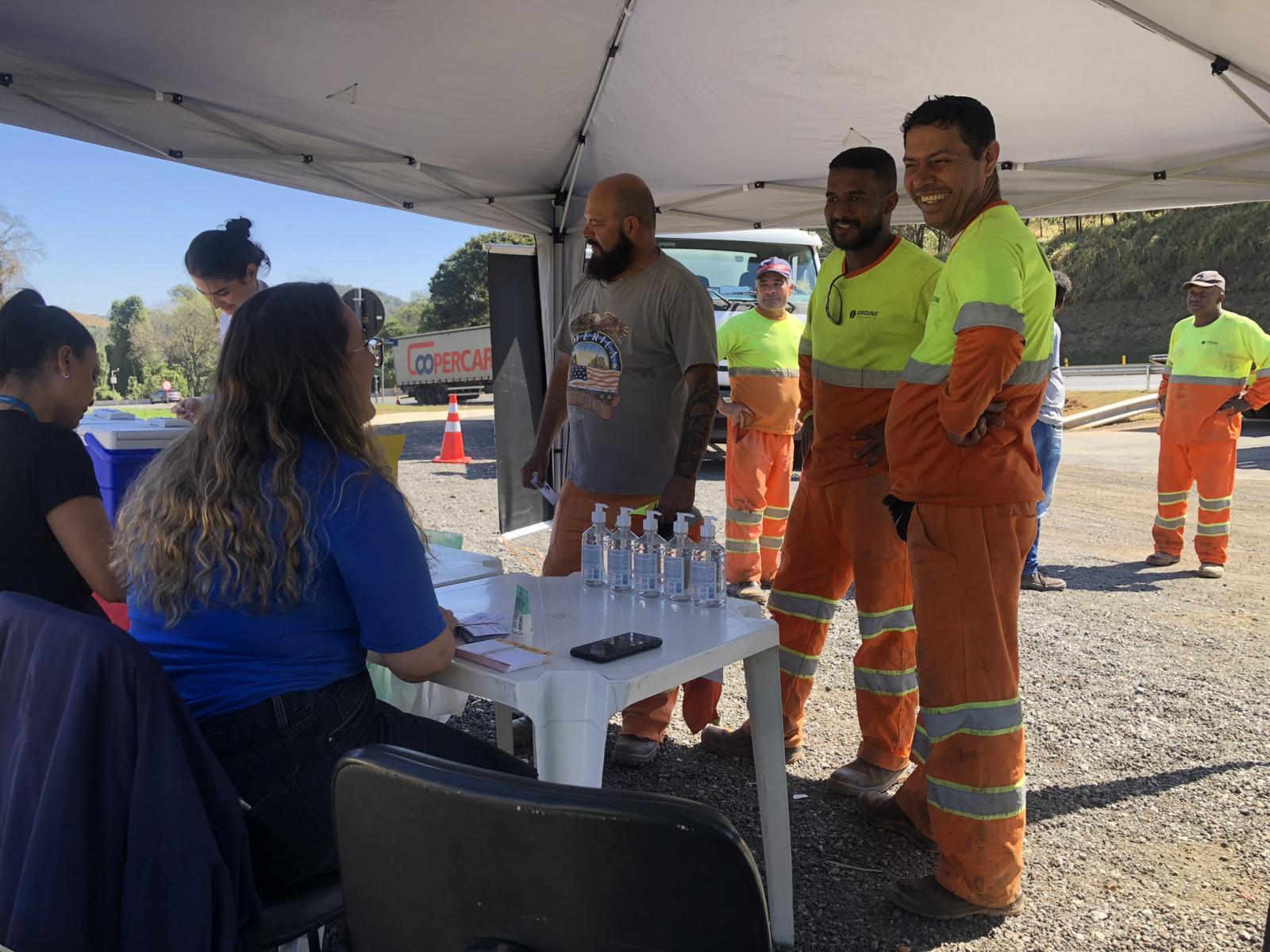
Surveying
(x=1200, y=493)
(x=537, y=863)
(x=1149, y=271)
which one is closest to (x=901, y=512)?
(x=537, y=863)

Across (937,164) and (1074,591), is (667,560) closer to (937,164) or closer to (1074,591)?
(937,164)

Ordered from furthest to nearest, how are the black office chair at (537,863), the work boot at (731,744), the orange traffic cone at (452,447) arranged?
the orange traffic cone at (452,447), the work boot at (731,744), the black office chair at (537,863)

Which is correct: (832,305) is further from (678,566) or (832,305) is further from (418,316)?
(418,316)

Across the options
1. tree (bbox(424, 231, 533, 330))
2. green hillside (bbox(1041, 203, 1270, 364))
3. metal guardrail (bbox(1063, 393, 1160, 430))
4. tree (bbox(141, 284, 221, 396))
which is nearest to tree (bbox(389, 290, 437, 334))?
tree (bbox(424, 231, 533, 330))

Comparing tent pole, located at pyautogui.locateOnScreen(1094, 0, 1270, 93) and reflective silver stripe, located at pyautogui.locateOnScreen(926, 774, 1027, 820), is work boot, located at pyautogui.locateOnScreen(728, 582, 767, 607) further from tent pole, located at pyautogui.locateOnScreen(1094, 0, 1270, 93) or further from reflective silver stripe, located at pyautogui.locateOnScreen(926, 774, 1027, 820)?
tent pole, located at pyautogui.locateOnScreen(1094, 0, 1270, 93)

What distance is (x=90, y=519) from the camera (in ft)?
7.08

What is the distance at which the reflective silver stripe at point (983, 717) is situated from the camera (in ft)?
7.50

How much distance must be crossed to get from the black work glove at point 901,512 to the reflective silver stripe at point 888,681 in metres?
0.63

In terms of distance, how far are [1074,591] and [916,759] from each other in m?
3.76

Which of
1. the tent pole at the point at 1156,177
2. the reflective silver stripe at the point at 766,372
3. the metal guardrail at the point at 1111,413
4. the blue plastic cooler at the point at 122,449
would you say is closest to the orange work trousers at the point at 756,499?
the reflective silver stripe at the point at 766,372

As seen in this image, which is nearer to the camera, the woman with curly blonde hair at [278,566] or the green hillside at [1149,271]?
the woman with curly blonde hair at [278,566]

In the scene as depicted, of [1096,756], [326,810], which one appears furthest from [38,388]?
[1096,756]

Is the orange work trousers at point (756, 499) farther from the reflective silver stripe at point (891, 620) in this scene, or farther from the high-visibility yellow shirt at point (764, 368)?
the reflective silver stripe at point (891, 620)

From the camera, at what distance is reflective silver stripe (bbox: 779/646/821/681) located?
10.0 feet
